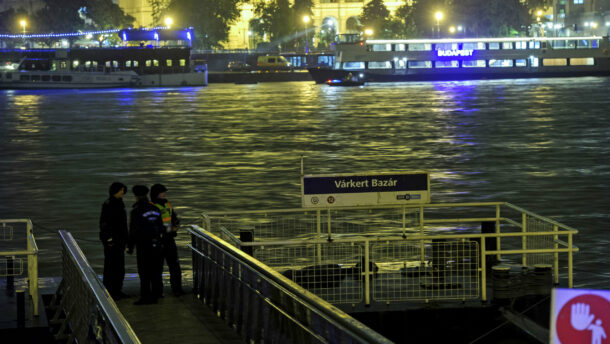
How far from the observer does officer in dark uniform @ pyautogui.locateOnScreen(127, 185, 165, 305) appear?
504 inches

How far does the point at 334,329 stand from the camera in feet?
25.0

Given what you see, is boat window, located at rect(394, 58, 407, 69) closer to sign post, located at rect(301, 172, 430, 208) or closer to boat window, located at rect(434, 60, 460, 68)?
boat window, located at rect(434, 60, 460, 68)

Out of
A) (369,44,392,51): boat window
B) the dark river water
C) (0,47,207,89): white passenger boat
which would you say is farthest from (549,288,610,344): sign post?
(369,44,392,51): boat window

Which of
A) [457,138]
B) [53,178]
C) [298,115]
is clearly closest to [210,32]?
[298,115]

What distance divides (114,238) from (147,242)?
59cm

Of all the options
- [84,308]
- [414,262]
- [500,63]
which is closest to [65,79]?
[500,63]

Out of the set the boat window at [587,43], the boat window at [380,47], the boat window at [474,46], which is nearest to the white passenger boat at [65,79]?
the boat window at [380,47]

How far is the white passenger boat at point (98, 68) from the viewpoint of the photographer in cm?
12600

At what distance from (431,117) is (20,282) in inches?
1990

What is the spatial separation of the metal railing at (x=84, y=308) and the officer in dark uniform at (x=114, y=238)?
0.53 metres

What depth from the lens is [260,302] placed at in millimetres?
10258

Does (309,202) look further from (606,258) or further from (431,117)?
(431,117)

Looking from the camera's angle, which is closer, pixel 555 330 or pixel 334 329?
pixel 555 330

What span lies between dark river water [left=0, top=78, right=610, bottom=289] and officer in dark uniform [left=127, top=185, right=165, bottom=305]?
5.06 meters
